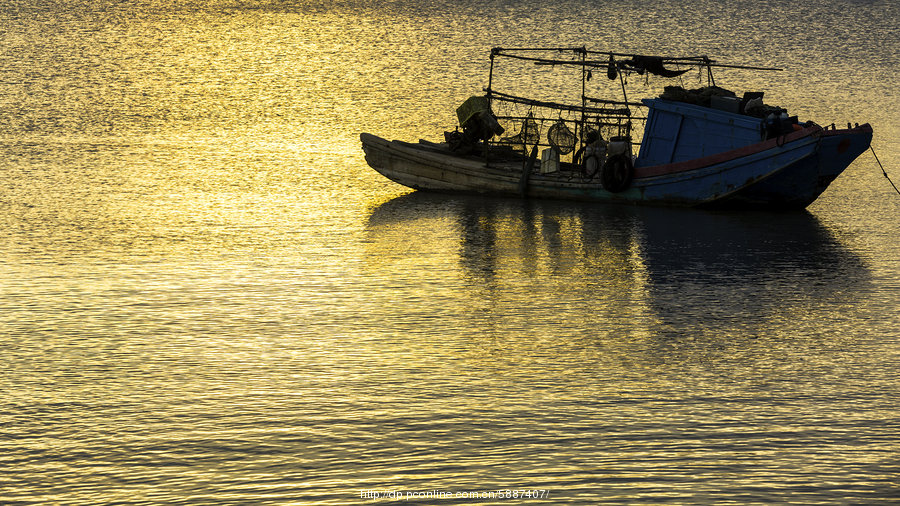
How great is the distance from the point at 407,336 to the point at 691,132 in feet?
39.5

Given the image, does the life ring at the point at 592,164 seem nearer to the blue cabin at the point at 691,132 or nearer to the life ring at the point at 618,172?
the life ring at the point at 618,172

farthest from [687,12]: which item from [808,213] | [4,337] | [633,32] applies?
[4,337]

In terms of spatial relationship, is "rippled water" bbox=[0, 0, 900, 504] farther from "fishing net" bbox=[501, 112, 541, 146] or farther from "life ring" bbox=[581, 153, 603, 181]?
"fishing net" bbox=[501, 112, 541, 146]

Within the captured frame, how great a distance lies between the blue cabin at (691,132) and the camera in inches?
952

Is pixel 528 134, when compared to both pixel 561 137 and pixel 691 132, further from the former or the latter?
pixel 691 132

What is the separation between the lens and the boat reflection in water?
52.7ft

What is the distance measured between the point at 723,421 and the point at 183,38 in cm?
6259

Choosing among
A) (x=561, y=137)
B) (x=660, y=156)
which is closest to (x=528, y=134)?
(x=561, y=137)

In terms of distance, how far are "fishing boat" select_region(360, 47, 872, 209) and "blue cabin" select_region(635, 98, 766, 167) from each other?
2 centimetres

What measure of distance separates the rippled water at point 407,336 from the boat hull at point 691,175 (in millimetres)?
510

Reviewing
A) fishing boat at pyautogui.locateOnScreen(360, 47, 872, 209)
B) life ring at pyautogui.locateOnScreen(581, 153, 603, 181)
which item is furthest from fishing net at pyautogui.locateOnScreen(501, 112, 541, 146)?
life ring at pyautogui.locateOnScreen(581, 153, 603, 181)

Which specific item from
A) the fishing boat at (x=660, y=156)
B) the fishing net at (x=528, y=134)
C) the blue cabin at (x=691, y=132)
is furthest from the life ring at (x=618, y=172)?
the fishing net at (x=528, y=134)

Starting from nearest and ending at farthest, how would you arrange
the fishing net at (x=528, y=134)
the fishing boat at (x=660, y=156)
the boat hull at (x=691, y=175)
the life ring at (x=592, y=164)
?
the boat hull at (x=691, y=175)
the fishing boat at (x=660, y=156)
the life ring at (x=592, y=164)
the fishing net at (x=528, y=134)

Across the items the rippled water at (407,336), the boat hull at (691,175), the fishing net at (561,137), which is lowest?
the rippled water at (407,336)
